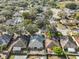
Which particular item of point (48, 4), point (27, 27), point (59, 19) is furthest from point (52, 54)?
point (48, 4)

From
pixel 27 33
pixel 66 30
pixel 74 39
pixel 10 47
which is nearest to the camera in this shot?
pixel 10 47

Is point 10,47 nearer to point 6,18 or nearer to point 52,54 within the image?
point 52,54

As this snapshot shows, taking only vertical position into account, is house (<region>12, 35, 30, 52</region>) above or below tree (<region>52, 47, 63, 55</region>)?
above

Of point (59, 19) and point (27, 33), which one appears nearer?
point (27, 33)

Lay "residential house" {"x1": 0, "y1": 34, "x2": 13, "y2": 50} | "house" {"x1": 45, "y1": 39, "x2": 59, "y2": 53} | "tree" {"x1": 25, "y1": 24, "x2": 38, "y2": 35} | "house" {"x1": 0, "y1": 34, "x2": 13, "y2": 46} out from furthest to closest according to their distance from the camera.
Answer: "tree" {"x1": 25, "y1": 24, "x2": 38, "y2": 35}
"house" {"x1": 0, "y1": 34, "x2": 13, "y2": 46}
"residential house" {"x1": 0, "y1": 34, "x2": 13, "y2": 50}
"house" {"x1": 45, "y1": 39, "x2": 59, "y2": 53}

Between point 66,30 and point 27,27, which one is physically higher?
point 27,27

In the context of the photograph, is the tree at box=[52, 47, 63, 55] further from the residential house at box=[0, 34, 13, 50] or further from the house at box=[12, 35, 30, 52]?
the residential house at box=[0, 34, 13, 50]

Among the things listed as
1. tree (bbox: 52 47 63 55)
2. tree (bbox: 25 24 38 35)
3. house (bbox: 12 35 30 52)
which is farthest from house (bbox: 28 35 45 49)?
tree (bbox: 25 24 38 35)

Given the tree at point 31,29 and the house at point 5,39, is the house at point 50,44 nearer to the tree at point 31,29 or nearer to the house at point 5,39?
the tree at point 31,29

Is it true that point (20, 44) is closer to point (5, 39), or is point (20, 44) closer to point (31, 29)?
point (5, 39)

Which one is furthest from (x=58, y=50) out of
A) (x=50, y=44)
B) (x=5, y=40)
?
(x=5, y=40)

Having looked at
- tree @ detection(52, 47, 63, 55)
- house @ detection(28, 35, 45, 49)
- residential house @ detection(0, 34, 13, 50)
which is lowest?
tree @ detection(52, 47, 63, 55)
